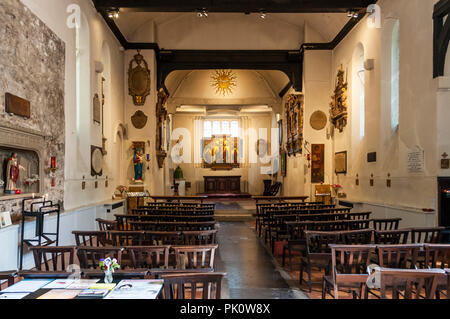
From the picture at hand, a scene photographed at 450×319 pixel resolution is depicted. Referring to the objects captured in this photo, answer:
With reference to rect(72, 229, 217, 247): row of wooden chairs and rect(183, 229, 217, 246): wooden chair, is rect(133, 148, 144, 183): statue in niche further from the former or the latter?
rect(183, 229, 217, 246): wooden chair

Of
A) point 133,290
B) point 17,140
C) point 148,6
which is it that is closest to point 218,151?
point 148,6

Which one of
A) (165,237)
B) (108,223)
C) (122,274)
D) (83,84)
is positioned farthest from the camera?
(83,84)

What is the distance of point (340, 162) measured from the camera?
13086 mm

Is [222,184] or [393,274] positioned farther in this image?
[222,184]

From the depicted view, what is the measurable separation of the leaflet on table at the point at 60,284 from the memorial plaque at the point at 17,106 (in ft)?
12.3

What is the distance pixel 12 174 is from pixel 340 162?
10412mm

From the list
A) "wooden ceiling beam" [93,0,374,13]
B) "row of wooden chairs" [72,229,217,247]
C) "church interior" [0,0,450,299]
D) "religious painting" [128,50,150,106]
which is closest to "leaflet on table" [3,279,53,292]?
"church interior" [0,0,450,299]

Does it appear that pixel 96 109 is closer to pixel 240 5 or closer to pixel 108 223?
pixel 240 5

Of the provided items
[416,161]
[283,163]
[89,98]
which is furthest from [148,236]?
[283,163]

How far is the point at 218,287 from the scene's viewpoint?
8.48 feet

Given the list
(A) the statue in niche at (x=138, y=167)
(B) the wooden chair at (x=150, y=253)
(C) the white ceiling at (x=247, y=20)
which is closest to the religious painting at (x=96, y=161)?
(A) the statue in niche at (x=138, y=167)

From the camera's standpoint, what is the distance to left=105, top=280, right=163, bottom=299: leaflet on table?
257 centimetres

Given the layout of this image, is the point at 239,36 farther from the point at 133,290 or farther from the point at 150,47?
the point at 133,290

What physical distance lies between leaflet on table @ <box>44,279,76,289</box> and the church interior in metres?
0.03
